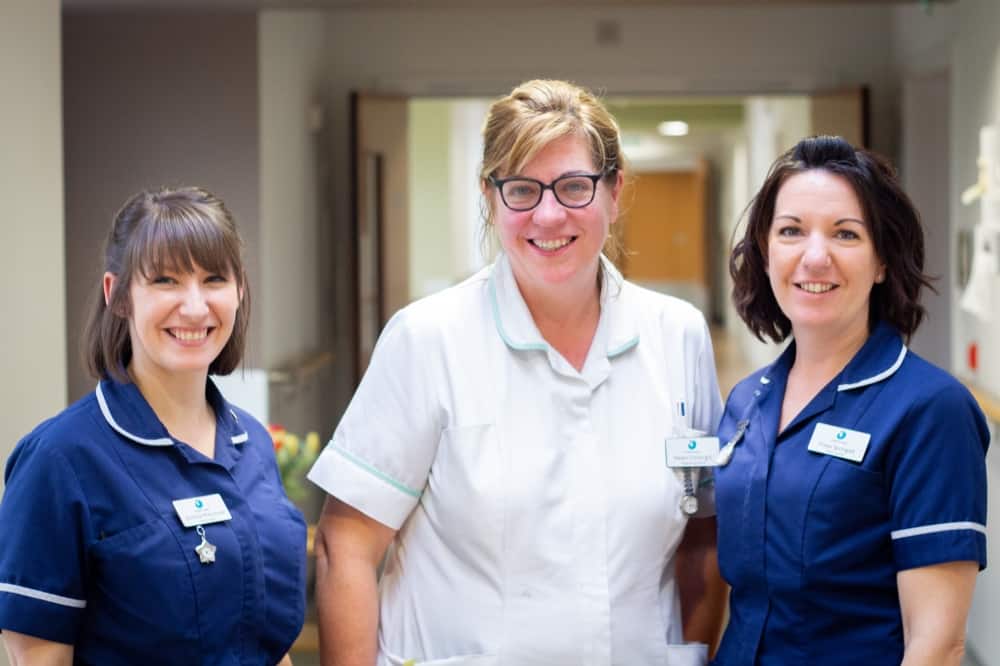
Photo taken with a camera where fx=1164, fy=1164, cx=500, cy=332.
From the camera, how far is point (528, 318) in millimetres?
1709

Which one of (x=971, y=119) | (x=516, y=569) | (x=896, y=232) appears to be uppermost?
(x=971, y=119)

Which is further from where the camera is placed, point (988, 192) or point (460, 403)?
point (988, 192)

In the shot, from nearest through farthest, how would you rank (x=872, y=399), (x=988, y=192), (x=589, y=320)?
(x=872, y=399)
(x=589, y=320)
(x=988, y=192)

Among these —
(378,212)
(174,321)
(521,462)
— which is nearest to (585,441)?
(521,462)

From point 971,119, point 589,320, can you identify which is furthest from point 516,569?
point 971,119

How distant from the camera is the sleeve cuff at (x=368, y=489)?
65.1 inches

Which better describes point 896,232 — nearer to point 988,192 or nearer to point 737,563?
point 737,563

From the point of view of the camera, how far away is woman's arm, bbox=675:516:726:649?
6.01 feet

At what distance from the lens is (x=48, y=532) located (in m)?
1.35

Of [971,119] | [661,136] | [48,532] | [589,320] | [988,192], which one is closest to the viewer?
[48,532]

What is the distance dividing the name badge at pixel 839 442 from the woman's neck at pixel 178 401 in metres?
0.80

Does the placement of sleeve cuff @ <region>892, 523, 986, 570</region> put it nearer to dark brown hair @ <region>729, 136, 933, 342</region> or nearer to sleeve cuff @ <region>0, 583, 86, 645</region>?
dark brown hair @ <region>729, 136, 933, 342</region>

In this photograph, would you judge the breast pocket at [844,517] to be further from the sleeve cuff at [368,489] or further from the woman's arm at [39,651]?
the woman's arm at [39,651]

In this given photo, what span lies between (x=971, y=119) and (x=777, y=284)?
2.86 metres
